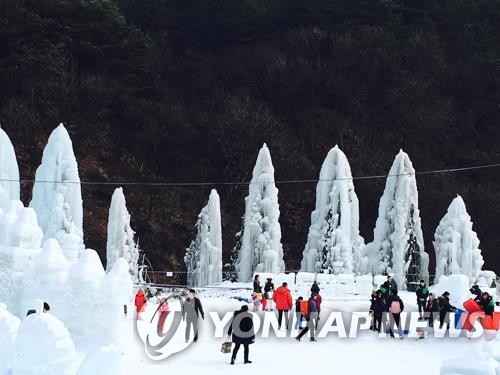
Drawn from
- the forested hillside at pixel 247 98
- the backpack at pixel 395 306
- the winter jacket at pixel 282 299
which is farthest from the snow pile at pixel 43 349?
the forested hillside at pixel 247 98

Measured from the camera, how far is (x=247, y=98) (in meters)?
60.1

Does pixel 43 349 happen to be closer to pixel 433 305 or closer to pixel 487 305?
pixel 487 305

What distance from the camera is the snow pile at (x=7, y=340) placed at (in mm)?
18678

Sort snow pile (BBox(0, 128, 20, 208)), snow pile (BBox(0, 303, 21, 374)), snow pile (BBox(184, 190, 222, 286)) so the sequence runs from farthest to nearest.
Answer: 1. snow pile (BBox(184, 190, 222, 286))
2. snow pile (BBox(0, 128, 20, 208))
3. snow pile (BBox(0, 303, 21, 374))

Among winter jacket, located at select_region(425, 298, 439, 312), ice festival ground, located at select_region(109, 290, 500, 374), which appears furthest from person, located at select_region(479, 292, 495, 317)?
winter jacket, located at select_region(425, 298, 439, 312)

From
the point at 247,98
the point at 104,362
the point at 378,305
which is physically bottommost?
the point at 104,362

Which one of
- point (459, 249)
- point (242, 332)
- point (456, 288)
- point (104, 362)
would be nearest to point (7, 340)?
point (104, 362)

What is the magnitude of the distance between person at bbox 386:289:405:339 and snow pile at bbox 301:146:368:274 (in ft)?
49.5

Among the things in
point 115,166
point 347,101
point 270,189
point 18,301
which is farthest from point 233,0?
point 18,301

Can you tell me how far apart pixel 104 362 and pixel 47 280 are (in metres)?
8.56

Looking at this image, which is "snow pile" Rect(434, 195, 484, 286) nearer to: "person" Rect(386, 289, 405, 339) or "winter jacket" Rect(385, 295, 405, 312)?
"person" Rect(386, 289, 405, 339)

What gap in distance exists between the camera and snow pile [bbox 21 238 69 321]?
23.7 metres

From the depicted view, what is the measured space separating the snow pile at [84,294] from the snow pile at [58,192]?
1191cm

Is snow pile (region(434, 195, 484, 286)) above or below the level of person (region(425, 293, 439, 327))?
above
